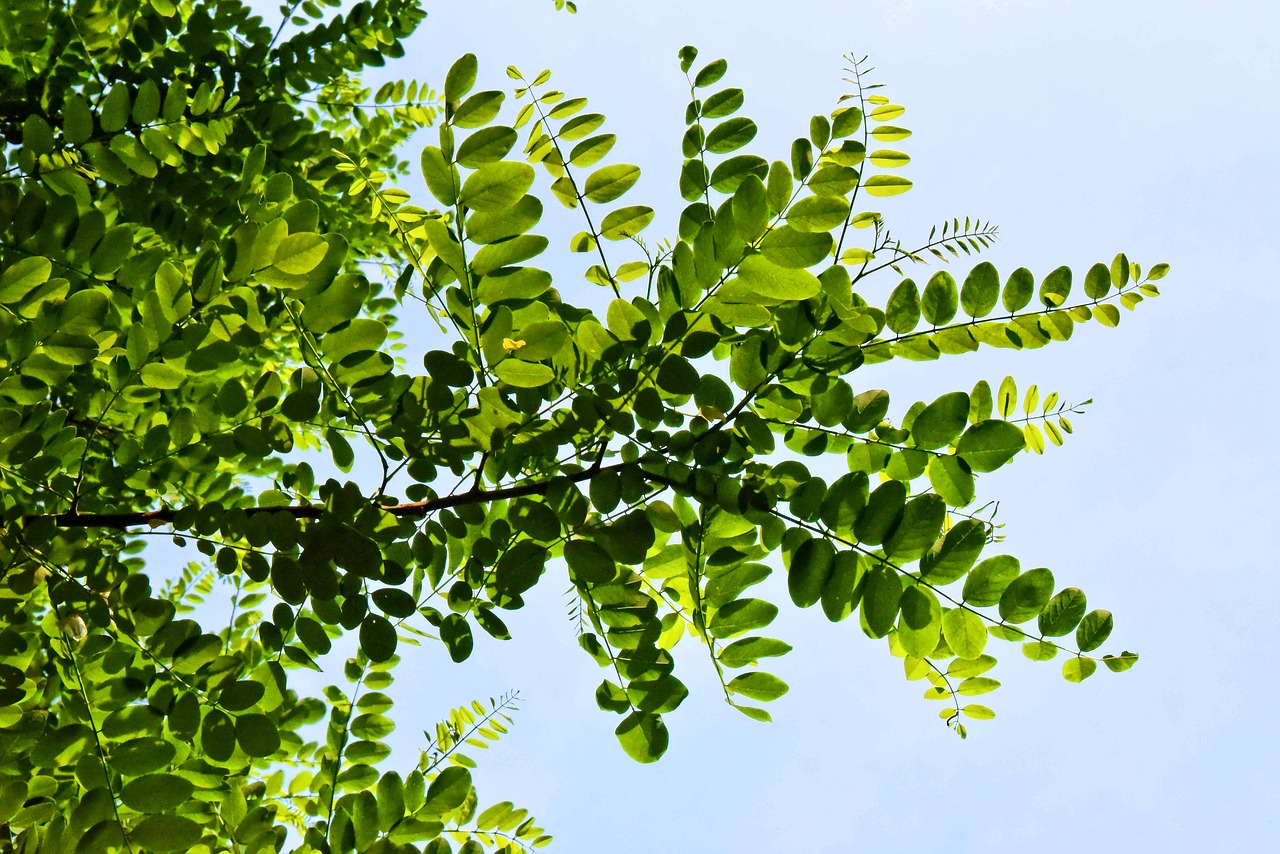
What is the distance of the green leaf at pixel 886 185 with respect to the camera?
5.50 ft

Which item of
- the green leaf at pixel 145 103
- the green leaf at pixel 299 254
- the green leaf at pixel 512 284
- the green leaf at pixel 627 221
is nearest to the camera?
the green leaf at pixel 299 254

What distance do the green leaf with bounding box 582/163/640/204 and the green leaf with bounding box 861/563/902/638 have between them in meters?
0.89

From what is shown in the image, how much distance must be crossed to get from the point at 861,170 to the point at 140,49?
10.2 feet

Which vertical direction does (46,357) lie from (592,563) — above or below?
above

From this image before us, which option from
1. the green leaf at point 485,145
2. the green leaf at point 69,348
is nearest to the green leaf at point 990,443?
the green leaf at point 485,145

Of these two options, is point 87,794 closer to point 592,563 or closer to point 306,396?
point 306,396

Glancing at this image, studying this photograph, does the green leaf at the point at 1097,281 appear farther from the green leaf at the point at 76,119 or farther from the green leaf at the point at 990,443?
the green leaf at the point at 76,119

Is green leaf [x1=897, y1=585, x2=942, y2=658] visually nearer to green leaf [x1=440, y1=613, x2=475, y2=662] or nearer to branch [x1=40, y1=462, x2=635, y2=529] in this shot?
branch [x1=40, y1=462, x2=635, y2=529]

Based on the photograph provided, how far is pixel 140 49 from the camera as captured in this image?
334cm

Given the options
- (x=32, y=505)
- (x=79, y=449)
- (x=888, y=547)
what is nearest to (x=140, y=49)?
(x=32, y=505)

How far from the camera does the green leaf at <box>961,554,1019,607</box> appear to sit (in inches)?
55.7

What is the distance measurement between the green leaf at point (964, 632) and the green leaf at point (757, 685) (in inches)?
13.3

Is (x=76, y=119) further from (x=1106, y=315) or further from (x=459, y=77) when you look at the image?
(x=1106, y=315)

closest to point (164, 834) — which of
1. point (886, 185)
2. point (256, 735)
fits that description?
point (256, 735)
